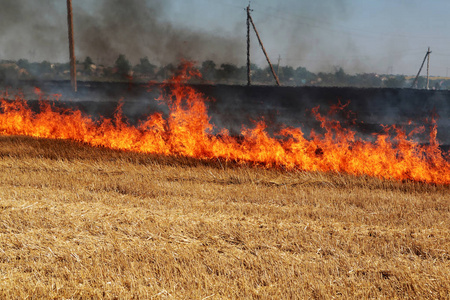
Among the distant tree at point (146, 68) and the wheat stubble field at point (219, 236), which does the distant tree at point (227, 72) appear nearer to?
the distant tree at point (146, 68)

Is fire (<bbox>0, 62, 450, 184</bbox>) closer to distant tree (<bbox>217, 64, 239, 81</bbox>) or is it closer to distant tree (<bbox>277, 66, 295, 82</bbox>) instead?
distant tree (<bbox>217, 64, 239, 81</bbox>)

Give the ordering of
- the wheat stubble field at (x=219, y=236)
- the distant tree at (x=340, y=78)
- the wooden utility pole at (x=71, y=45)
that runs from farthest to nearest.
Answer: the distant tree at (x=340, y=78)
the wooden utility pole at (x=71, y=45)
the wheat stubble field at (x=219, y=236)

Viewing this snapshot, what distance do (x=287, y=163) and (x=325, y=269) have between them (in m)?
6.44

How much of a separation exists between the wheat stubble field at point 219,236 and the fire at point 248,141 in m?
1.27

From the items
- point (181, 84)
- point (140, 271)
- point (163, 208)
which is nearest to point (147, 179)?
point (163, 208)

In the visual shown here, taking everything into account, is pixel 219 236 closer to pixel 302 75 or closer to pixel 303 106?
pixel 303 106

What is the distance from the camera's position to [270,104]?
51.7 feet

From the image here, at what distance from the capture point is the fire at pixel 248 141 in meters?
11.0

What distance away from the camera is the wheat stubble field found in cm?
472

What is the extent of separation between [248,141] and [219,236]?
22.3 feet

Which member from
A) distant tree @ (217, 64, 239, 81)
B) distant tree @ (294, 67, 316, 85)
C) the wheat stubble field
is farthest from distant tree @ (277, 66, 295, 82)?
the wheat stubble field

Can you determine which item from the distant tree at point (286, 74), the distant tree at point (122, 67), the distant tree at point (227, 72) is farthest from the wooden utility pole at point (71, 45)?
the distant tree at point (286, 74)

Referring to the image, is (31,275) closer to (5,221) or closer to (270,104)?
(5,221)

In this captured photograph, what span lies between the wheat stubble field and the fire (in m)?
1.27
